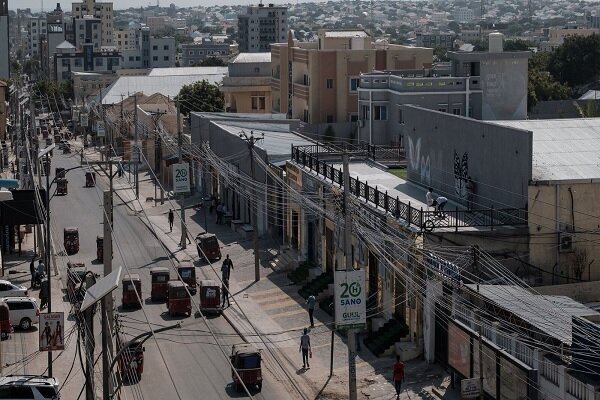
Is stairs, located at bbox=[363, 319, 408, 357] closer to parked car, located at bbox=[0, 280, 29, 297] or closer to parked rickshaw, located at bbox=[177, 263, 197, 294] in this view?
parked rickshaw, located at bbox=[177, 263, 197, 294]

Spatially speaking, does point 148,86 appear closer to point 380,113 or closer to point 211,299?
point 380,113

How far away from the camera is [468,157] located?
136 feet

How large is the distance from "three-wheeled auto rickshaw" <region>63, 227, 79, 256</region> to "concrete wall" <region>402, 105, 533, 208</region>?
20245 mm

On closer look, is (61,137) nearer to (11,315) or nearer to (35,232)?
(35,232)

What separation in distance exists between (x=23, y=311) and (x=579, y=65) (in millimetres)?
102691

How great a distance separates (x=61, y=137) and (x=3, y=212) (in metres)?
75.2

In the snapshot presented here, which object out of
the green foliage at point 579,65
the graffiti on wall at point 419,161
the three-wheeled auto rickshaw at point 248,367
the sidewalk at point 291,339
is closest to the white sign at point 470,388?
the sidewalk at point 291,339

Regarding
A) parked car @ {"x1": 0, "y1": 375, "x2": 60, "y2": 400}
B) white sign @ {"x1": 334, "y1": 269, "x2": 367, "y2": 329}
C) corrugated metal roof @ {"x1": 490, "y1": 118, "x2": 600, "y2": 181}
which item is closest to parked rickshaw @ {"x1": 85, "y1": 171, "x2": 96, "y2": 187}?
corrugated metal roof @ {"x1": 490, "y1": 118, "x2": 600, "y2": 181}

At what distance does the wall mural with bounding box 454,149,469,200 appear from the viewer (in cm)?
4172

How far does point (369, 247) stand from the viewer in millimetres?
43469

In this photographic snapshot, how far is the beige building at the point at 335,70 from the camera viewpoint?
8462 centimetres

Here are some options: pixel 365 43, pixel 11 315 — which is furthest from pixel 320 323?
pixel 365 43

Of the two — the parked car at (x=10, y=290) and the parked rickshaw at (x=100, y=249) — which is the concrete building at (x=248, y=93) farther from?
the parked car at (x=10, y=290)

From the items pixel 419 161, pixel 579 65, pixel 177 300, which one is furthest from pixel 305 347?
pixel 579 65
